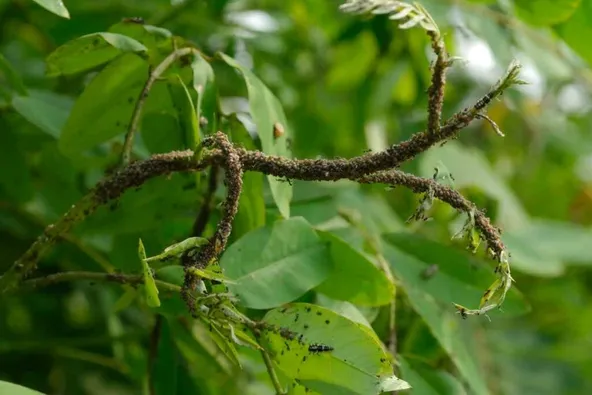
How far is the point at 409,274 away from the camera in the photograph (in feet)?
2.47

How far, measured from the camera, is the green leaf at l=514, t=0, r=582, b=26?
0.88 meters

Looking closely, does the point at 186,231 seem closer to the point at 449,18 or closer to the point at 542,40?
the point at 449,18

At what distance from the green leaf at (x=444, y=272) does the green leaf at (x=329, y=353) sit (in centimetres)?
20

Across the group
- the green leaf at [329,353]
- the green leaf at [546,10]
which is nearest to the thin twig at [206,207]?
the green leaf at [329,353]

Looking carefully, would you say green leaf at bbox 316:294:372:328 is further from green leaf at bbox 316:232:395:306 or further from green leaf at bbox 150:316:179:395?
green leaf at bbox 150:316:179:395

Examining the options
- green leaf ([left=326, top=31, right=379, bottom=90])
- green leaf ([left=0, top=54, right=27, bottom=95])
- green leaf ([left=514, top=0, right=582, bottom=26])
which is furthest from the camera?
green leaf ([left=326, top=31, right=379, bottom=90])

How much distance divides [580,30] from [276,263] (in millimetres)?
485

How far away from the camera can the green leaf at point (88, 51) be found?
0.61 metres

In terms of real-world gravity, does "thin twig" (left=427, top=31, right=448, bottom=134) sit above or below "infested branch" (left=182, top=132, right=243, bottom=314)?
above

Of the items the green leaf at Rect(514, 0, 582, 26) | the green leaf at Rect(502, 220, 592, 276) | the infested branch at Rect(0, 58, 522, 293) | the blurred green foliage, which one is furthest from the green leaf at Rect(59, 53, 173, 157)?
the green leaf at Rect(502, 220, 592, 276)

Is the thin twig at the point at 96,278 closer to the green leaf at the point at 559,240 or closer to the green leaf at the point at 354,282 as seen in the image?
the green leaf at the point at 354,282

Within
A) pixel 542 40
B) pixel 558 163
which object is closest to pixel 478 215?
pixel 542 40

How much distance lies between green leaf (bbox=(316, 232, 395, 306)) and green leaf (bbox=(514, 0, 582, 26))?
394 mm

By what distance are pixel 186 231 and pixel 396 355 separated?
195 millimetres
